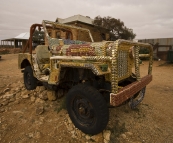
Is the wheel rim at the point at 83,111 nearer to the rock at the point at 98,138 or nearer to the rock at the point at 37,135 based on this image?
the rock at the point at 98,138

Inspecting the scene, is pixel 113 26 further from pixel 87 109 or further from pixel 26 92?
pixel 87 109

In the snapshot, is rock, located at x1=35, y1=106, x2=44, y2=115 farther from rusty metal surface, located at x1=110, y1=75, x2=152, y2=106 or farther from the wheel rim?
rusty metal surface, located at x1=110, y1=75, x2=152, y2=106

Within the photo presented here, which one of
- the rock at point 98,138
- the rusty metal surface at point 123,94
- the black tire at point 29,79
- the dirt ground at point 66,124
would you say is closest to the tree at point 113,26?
the black tire at point 29,79

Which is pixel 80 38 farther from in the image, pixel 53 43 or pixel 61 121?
pixel 61 121

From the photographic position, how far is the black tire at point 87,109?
1.83 m

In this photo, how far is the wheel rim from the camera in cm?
201

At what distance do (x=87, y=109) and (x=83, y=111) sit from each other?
73 millimetres

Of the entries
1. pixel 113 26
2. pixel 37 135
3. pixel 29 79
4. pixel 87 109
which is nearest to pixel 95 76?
pixel 87 109

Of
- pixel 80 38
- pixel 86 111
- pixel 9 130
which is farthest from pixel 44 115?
pixel 80 38

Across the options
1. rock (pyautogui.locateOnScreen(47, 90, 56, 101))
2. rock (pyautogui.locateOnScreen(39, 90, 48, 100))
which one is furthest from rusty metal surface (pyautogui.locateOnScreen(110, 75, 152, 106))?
rock (pyautogui.locateOnScreen(39, 90, 48, 100))

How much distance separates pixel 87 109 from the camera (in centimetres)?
206

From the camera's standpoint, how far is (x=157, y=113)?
2814mm

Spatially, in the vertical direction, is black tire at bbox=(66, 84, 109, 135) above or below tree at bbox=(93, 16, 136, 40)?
below

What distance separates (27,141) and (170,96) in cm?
374
